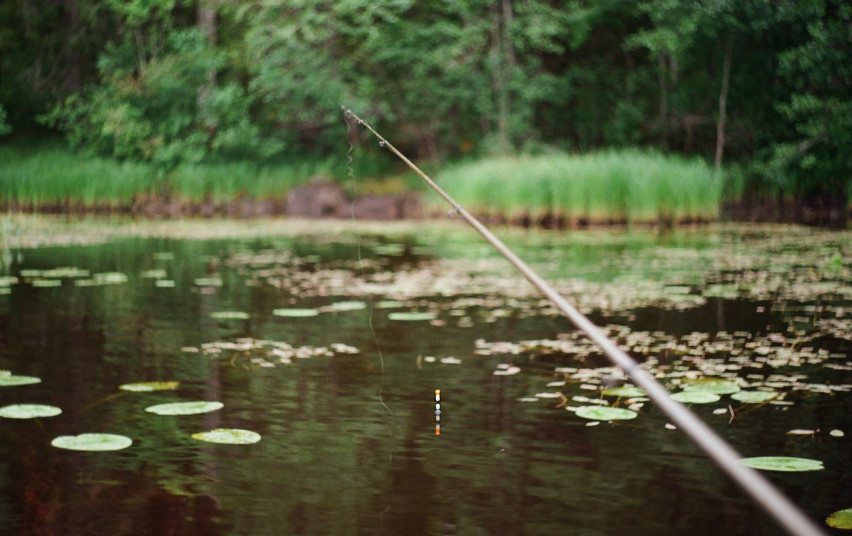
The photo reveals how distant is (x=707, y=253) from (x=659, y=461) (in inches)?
303

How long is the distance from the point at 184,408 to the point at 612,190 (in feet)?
38.0

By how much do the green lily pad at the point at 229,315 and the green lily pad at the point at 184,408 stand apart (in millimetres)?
2487

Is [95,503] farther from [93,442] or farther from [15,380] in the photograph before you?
[15,380]

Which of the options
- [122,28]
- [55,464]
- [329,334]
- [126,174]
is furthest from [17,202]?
[55,464]

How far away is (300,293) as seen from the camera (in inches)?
311

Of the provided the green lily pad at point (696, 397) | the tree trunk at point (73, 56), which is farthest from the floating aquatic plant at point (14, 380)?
the tree trunk at point (73, 56)

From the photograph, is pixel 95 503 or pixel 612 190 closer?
pixel 95 503

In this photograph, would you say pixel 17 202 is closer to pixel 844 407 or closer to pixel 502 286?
pixel 502 286

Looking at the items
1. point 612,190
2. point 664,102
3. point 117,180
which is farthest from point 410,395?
point 664,102

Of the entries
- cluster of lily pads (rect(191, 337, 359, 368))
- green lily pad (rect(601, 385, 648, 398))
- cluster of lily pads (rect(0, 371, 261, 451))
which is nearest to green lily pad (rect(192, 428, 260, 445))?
cluster of lily pads (rect(0, 371, 261, 451))

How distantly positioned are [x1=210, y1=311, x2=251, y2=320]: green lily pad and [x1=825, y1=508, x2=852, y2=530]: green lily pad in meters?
4.42

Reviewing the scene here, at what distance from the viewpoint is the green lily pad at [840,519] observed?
2.73 meters

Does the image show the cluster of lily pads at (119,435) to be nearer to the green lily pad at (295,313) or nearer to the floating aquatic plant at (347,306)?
the green lily pad at (295,313)

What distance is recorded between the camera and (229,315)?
21.7 ft
